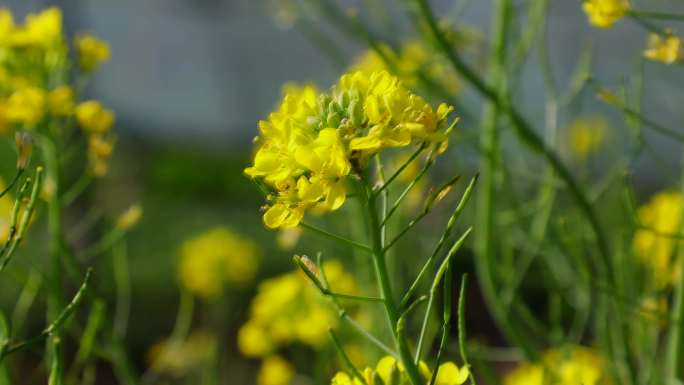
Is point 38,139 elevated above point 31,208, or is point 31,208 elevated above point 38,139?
point 31,208

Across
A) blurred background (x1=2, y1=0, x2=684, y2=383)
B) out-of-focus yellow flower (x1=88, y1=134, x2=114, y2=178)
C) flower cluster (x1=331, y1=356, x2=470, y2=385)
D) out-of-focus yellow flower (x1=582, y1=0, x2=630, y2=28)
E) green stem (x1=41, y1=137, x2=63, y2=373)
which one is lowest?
blurred background (x1=2, y1=0, x2=684, y2=383)

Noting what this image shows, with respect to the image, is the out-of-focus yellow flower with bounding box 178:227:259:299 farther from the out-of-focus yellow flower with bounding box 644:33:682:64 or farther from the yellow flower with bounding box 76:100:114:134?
the out-of-focus yellow flower with bounding box 644:33:682:64

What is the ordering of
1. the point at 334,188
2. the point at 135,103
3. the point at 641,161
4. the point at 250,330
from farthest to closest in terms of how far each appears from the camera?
the point at 135,103 → the point at 641,161 → the point at 250,330 → the point at 334,188

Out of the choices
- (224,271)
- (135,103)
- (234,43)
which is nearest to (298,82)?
(234,43)

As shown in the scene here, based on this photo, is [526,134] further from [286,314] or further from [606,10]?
[286,314]

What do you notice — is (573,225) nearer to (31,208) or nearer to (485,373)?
(485,373)

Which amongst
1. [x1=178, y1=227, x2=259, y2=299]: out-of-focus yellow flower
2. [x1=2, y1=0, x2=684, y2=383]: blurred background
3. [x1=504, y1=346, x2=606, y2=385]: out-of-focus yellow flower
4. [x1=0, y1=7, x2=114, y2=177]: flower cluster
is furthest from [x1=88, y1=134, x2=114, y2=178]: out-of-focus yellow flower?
[x1=2, y1=0, x2=684, y2=383]: blurred background
